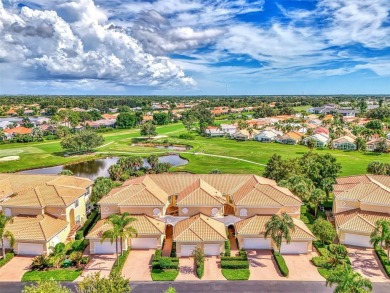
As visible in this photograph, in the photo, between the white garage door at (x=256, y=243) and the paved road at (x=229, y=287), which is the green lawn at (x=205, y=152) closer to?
the white garage door at (x=256, y=243)

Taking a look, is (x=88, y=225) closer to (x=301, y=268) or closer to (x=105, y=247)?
(x=105, y=247)

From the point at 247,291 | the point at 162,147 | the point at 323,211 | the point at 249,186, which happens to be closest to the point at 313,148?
the point at 162,147

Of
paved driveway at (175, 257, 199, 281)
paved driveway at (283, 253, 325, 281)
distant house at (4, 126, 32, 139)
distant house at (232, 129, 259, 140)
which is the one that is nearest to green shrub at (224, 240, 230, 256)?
paved driveway at (175, 257, 199, 281)

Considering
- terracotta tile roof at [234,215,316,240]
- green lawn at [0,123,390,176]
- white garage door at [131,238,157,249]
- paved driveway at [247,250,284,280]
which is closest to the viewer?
paved driveway at [247,250,284,280]

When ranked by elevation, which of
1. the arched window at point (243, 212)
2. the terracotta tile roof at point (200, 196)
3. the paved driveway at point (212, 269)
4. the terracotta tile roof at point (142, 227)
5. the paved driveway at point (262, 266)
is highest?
the terracotta tile roof at point (200, 196)

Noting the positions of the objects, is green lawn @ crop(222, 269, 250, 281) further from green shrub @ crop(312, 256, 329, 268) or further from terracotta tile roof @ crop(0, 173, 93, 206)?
terracotta tile roof @ crop(0, 173, 93, 206)

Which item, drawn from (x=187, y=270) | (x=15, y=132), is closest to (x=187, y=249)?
(x=187, y=270)

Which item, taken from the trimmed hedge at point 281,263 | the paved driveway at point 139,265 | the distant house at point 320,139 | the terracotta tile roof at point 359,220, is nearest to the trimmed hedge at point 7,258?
the paved driveway at point 139,265
